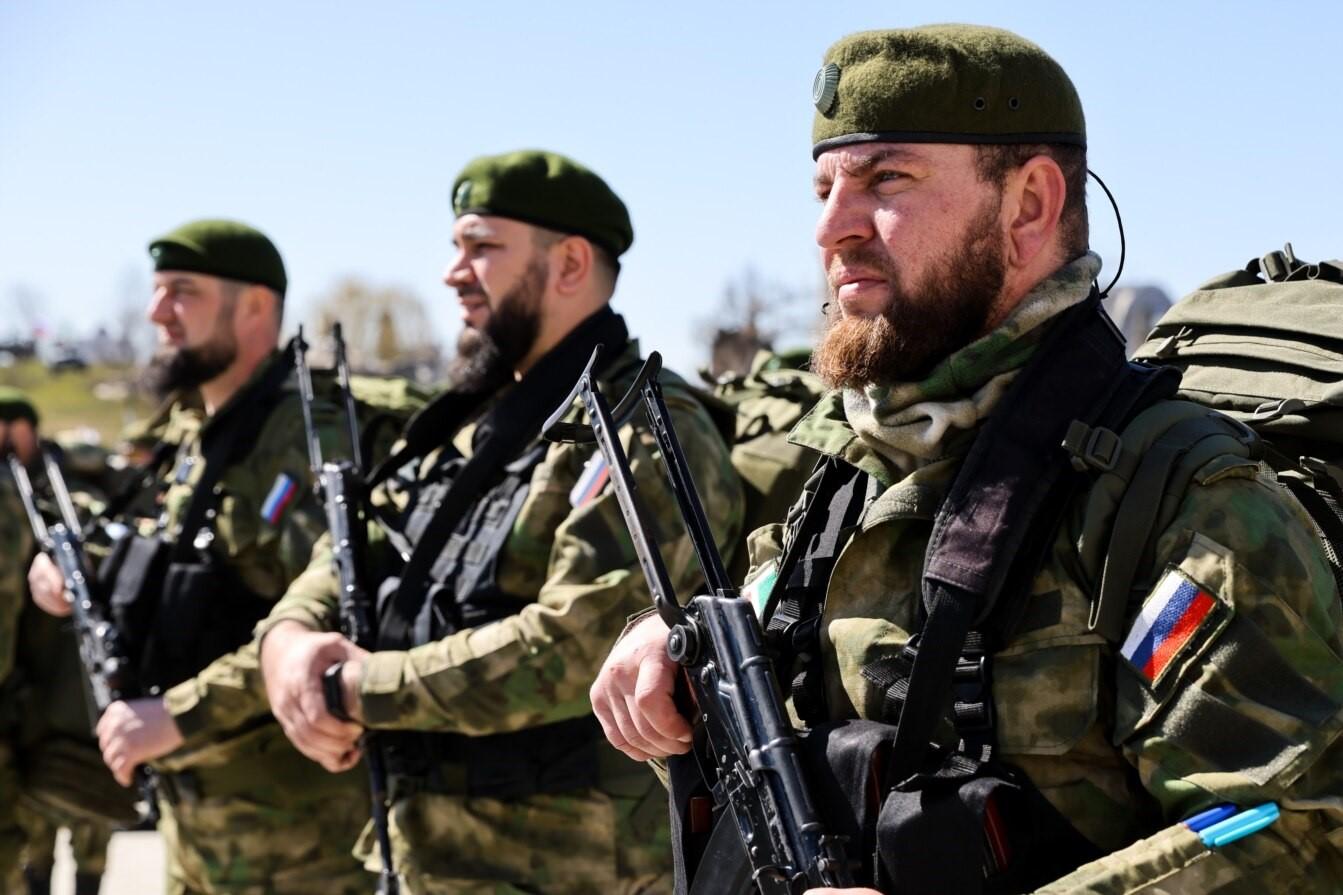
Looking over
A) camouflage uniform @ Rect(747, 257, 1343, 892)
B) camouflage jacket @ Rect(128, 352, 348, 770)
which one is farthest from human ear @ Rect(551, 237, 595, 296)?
camouflage uniform @ Rect(747, 257, 1343, 892)

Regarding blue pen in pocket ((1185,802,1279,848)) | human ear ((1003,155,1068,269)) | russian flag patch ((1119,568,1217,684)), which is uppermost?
human ear ((1003,155,1068,269))

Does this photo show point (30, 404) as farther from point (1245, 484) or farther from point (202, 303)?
point (1245, 484)

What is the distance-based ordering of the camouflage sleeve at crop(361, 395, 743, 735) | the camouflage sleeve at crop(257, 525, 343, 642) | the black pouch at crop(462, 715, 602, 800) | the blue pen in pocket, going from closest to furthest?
the blue pen in pocket < the camouflage sleeve at crop(361, 395, 743, 735) < the black pouch at crop(462, 715, 602, 800) < the camouflage sleeve at crop(257, 525, 343, 642)

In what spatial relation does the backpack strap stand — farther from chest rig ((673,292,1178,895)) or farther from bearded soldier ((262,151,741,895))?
bearded soldier ((262,151,741,895))

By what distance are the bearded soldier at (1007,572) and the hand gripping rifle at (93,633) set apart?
3.13m

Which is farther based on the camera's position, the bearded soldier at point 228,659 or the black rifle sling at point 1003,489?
the bearded soldier at point 228,659

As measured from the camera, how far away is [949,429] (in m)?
2.23

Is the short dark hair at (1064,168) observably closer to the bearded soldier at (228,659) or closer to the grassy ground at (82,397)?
the bearded soldier at (228,659)

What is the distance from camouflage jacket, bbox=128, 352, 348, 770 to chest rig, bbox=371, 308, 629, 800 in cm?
85

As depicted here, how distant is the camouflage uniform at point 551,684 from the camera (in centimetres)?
368

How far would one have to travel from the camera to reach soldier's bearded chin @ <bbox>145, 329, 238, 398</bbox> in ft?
18.7

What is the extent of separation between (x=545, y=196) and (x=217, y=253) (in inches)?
80.4

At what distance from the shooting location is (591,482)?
374cm

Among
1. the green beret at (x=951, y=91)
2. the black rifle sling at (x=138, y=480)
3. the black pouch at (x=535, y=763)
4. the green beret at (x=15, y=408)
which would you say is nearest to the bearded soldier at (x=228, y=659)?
the black rifle sling at (x=138, y=480)
